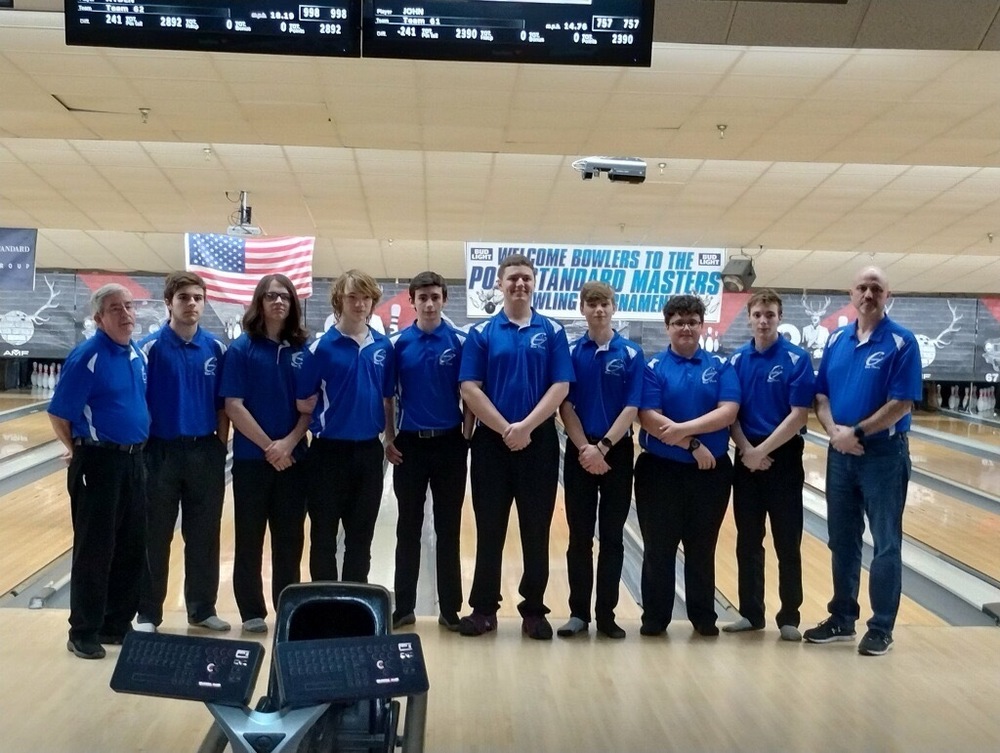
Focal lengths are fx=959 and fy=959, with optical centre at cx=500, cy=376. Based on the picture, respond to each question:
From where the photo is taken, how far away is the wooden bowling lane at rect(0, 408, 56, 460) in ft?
30.4

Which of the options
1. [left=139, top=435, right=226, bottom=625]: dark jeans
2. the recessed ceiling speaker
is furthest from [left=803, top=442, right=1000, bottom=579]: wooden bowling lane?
[left=139, top=435, right=226, bottom=625]: dark jeans

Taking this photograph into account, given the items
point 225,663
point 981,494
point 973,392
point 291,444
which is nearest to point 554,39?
point 291,444

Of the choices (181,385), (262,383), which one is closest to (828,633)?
(262,383)

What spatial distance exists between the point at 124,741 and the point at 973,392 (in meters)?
14.6

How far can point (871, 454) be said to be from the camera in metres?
3.68

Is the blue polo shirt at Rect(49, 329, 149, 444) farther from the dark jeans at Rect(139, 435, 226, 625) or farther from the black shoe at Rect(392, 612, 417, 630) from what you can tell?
the black shoe at Rect(392, 612, 417, 630)

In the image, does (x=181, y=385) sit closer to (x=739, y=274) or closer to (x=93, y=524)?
(x=93, y=524)

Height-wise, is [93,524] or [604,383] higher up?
[604,383]

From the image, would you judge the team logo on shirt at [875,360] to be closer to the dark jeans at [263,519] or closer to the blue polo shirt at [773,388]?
the blue polo shirt at [773,388]

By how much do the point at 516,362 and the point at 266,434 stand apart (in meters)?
1.01

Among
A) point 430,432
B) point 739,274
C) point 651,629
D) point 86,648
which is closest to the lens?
point 86,648

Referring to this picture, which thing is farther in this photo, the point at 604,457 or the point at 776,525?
the point at 776,525

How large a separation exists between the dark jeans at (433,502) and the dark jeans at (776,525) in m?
1.18

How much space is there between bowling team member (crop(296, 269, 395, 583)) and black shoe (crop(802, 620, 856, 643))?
1.78 m
